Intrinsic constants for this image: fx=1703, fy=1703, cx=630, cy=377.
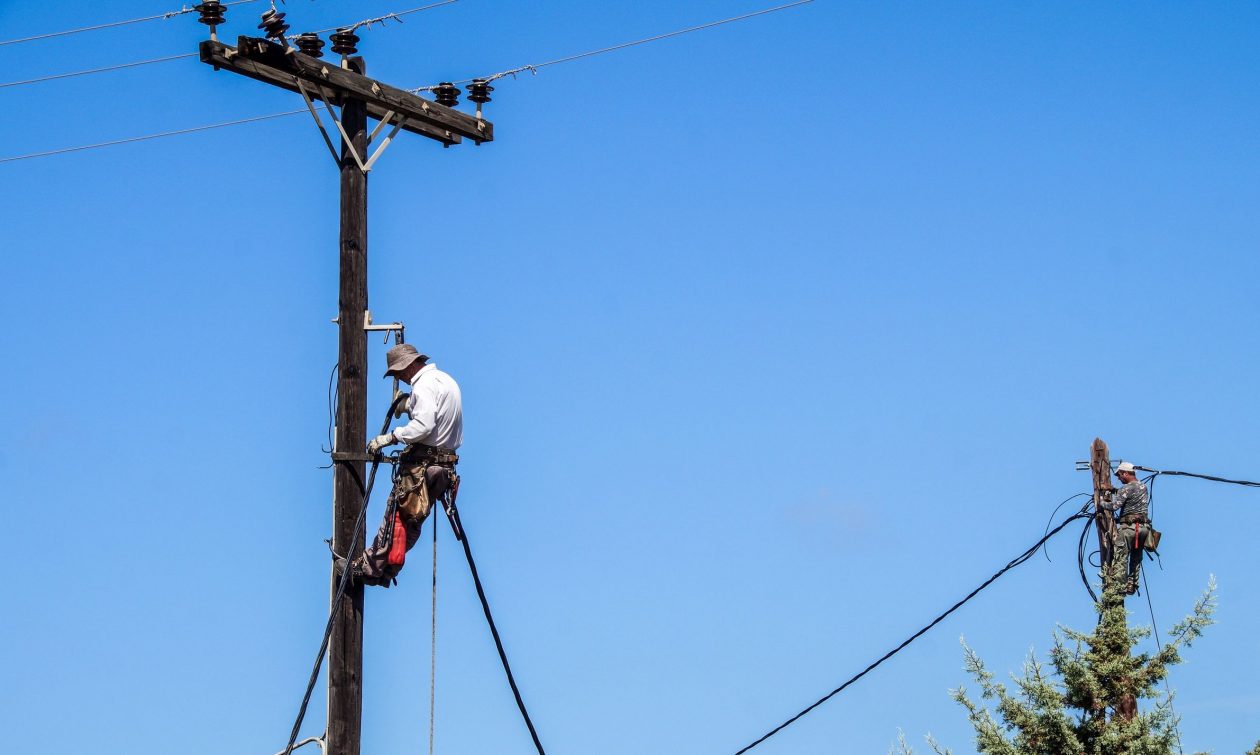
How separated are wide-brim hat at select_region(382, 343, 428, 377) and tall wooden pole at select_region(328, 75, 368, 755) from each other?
0.59 ft

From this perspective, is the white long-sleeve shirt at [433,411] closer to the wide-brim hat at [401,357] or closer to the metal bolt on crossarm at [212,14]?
the wide-brim hat at [401,357]

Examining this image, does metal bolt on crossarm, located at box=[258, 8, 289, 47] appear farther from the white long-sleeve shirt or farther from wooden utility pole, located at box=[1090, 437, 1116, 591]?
wooden utility pole, located at box=[1090, 437, 1116, 591]

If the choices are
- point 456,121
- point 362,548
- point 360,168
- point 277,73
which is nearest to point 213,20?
point 277,73

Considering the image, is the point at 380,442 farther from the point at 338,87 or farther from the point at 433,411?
the point at 338,87

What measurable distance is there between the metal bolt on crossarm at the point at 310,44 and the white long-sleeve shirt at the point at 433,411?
7.42 ft

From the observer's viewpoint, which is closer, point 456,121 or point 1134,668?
point 456,121

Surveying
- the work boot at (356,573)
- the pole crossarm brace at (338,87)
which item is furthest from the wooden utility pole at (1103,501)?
the work boot at (356,573)

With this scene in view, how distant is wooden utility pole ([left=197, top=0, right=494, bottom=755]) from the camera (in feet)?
36.2

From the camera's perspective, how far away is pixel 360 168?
11656mm

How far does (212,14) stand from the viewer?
1120 centimetres

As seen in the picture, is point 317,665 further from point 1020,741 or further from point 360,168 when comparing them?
point 1020,741

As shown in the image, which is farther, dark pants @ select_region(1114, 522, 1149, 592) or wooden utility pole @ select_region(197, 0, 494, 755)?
dark pants @ select_region(1114, 522, 1149, 592)

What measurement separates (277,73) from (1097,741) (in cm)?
937

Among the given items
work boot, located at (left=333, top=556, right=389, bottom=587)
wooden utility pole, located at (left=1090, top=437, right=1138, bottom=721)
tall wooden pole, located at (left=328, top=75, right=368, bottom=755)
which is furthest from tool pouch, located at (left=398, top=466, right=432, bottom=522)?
wooden utility pole, located at (left=1090, top=437, right=1138, bottom=721)
